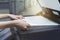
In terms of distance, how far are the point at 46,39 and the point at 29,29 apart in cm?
12

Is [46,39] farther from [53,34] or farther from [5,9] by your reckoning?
[5,9]

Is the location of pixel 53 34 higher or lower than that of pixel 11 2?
higher

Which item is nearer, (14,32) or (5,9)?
(14,32)

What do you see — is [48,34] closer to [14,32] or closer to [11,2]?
[14,32]

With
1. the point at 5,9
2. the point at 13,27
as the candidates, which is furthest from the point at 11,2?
the point at 13,27

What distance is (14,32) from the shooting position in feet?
2.85

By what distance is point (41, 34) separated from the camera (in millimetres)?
843

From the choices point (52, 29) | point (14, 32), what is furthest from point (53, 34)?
point (14, 32)

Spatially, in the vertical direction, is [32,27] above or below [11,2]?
above

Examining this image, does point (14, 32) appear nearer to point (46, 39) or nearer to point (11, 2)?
point (46, 39)

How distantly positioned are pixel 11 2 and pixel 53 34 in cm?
156

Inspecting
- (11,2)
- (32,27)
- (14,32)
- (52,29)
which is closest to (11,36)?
(14,32)

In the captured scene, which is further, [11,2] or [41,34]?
[11,2]

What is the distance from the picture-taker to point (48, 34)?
0.85m
